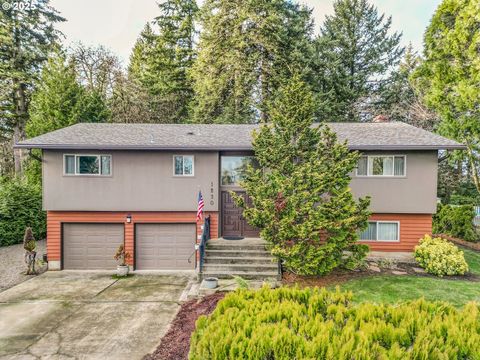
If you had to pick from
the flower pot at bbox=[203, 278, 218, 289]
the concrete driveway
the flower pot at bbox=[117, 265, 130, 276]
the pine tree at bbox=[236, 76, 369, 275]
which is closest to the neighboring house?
the flower pot at bbox=[117, 265, 130, 276]

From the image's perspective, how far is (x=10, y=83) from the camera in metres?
20.0

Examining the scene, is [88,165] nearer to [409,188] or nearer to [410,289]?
[410,289]

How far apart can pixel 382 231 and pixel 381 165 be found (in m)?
2.52

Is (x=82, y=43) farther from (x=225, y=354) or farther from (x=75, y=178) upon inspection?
(x=225, y=354)

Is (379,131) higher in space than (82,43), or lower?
lower

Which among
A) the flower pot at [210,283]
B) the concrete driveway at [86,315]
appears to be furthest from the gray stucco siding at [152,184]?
the flower pot at [210,283]

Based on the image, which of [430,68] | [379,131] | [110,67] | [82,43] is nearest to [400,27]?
[430,68]

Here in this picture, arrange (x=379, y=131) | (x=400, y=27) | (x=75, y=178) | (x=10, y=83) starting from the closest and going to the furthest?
(x=75, y=178), (x=379, y=131), (x=10, y=83), (x=400, y=27)

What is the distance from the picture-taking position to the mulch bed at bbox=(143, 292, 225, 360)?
5.45 meters

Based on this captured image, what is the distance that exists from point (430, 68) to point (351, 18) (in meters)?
12.2

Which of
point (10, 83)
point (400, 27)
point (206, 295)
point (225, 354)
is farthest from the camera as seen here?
point (400, 27)

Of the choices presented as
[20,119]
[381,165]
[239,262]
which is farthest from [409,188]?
[20,119]

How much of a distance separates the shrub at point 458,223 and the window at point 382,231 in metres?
6.33

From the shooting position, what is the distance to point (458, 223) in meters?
14.6
